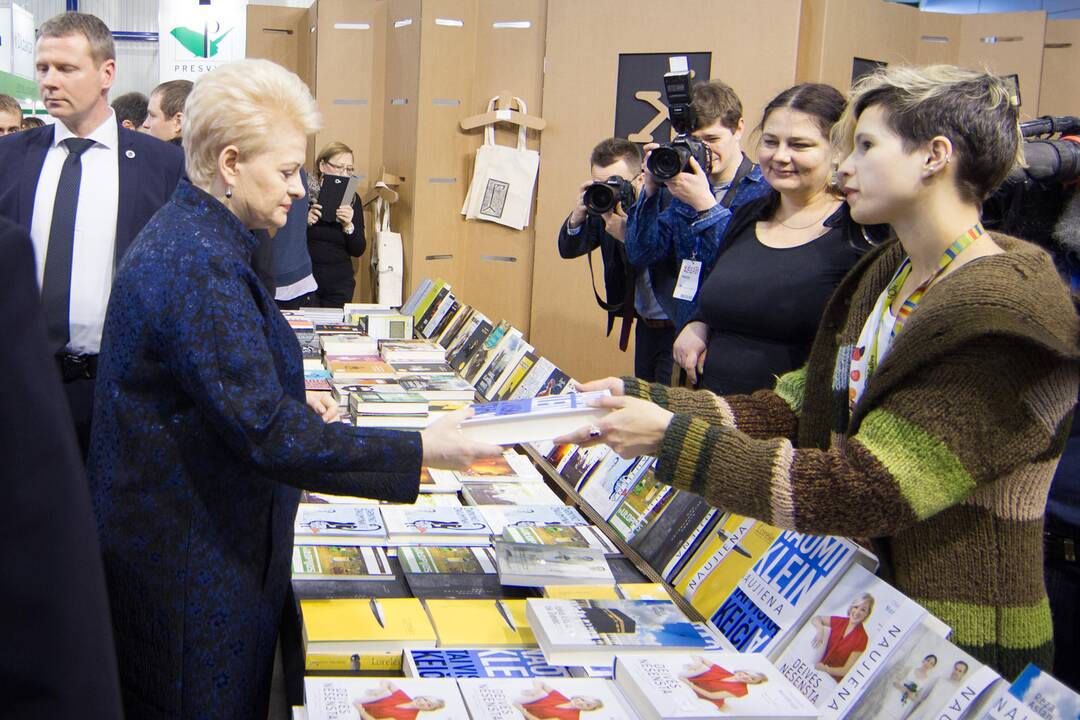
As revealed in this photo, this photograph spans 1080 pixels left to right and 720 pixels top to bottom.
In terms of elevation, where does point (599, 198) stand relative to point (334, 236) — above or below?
above

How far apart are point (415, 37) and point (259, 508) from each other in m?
4.87

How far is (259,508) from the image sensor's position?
1601mm

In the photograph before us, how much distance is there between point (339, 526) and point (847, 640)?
1.09 m

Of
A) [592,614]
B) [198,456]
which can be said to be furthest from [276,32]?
[592,614]

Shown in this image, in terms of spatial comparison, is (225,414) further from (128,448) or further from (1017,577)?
(1017,577)

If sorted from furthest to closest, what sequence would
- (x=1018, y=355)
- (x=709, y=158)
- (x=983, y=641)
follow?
A: (x=709, y=158), (x=983, y=641), (x=1018, y=355)

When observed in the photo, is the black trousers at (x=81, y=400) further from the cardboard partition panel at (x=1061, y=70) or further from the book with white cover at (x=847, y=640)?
the cardboard partition panel at (x=1061, y=70)

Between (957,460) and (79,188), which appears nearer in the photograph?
(957,460)

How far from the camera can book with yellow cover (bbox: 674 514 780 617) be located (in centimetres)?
174

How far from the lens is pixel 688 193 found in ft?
9.78

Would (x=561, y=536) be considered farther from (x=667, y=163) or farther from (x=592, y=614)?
(x=667, y=163)

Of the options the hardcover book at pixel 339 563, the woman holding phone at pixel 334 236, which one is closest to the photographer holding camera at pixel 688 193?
the hardcover book at pixel 339 563

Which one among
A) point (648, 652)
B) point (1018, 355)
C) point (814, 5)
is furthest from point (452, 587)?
Result: point (814, 5)

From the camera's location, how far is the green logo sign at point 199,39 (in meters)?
7.04
